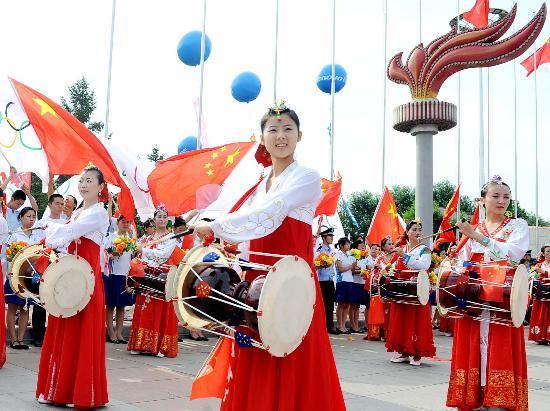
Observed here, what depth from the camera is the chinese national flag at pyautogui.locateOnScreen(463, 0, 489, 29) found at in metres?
18.3

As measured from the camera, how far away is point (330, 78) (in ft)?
54.5

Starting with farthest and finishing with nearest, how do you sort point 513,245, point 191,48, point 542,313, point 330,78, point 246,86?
point 330,78, point 246,86, point 191,48, point 542,313, point 513,245

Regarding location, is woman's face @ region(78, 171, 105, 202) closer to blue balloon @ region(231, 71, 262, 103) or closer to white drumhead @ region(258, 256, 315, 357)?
white drumhead @ region(258, 256, 315, 357)

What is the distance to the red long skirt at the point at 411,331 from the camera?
309 inches

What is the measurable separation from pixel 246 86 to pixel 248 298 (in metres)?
11.6

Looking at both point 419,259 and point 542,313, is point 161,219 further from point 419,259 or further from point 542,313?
point 542,313

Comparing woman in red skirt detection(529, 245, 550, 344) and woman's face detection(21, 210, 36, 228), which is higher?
woman's face detection(21, 210, 36, 228)

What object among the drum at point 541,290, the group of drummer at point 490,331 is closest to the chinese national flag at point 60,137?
the group of drummer at point 490,331

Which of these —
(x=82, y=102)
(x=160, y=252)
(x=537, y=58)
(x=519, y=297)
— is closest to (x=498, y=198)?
(x=519, y=297)

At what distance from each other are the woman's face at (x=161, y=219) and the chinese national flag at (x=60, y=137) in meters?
0.96

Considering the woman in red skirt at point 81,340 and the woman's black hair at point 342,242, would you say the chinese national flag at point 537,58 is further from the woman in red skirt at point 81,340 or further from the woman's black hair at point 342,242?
the woman in red skirt at point 81,340

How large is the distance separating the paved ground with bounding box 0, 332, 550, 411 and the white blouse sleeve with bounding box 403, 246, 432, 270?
131 centimetres

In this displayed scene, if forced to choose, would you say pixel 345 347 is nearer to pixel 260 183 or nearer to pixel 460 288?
pixel 460 288

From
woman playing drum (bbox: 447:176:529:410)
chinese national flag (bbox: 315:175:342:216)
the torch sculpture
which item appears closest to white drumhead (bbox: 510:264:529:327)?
woman playing drum (bbox: 447:176:529:410)
